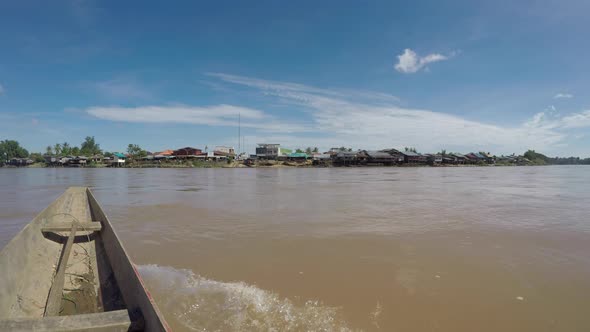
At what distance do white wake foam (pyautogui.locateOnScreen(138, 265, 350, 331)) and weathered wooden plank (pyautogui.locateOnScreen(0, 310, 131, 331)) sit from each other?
1154 mm

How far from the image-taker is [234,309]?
402cm

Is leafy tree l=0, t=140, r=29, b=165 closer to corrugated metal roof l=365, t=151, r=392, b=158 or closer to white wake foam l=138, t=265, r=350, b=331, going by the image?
corrugated metal roof l=365, t=151, r=392, b=158

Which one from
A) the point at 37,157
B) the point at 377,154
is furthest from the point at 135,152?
the point at 377,154

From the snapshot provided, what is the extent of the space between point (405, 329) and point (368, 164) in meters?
67.0

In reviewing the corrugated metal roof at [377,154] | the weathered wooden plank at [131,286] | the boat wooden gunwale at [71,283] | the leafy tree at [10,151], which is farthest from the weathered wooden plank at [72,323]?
the leafy tree at [10,151]

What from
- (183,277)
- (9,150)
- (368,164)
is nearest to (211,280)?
(183,277)

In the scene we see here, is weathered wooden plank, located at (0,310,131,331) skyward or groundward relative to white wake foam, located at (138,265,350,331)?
skyward

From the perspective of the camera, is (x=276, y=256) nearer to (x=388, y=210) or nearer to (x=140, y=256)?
(x=140, y=256)

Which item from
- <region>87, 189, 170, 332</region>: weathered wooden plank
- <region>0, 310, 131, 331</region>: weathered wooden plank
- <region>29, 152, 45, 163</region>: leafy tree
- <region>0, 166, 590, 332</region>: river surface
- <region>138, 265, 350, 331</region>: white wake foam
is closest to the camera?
<region>87, 189, 170, 332</region>: weathered wooden plank

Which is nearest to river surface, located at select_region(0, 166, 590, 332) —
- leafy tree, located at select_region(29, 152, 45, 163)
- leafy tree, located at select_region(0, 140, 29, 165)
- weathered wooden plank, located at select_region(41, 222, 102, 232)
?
weathered wooden plank, located at select_region(41, 222, 102, 232)

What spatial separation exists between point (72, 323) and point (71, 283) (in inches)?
95.6

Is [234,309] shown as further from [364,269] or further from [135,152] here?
[135,152]

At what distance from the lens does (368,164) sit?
68438mm

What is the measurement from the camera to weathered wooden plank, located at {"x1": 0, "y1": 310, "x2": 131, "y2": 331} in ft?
8.04
